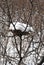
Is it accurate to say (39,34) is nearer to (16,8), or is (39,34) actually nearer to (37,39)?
(37,39)

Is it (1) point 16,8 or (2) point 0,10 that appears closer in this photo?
(2) point 0,10

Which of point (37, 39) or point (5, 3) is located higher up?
point (5, 3)

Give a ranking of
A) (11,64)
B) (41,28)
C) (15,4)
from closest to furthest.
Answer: (11,64)
(41,28)
(15,4)

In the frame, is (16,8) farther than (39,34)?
Yes

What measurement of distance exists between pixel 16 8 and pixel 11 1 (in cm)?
34

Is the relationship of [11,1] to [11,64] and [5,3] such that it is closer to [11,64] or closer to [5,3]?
[5,3]

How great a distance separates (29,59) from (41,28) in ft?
3.49

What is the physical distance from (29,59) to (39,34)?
0.81m

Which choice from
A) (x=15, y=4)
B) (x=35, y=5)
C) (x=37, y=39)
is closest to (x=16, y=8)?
(x=15, y=4)

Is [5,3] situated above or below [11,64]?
above

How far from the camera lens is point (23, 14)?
12.1 meters

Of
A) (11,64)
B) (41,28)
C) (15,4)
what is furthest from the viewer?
(15,4)

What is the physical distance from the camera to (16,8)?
12.5 m

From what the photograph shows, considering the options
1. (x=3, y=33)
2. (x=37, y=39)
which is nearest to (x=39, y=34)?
(x=37, y=39)
